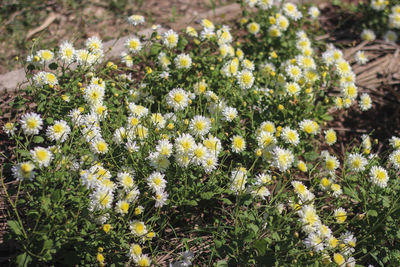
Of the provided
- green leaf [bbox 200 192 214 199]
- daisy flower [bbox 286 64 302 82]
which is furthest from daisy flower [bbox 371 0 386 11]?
green leaf [bbox 200 192 214 199]

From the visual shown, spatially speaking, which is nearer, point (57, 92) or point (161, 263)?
point (161, 263)

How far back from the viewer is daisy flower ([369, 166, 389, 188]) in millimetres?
2824

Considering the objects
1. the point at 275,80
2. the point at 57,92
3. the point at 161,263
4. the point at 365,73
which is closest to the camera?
the point at 161,263

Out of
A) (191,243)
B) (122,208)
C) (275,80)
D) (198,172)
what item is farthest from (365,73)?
(122,208)

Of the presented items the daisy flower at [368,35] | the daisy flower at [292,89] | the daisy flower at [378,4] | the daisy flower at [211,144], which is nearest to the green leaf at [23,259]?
the daisy flower at [211,144]

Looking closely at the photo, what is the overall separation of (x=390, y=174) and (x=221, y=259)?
158 centimetres

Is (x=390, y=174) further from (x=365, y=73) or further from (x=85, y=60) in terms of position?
(x=85, y=60)

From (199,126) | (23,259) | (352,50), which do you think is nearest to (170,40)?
(199,126)

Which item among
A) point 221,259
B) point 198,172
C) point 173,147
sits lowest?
point 221,259

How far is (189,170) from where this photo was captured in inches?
106

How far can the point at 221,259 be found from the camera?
261 cm

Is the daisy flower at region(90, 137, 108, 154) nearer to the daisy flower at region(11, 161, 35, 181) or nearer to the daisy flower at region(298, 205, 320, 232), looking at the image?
the daisy flower at region(11, 161, 35, 181)

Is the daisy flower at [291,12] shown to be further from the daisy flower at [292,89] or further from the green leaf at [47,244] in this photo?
the green leaf at [47,244]

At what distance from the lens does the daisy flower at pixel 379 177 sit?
9.27ft
